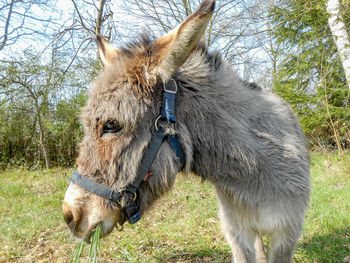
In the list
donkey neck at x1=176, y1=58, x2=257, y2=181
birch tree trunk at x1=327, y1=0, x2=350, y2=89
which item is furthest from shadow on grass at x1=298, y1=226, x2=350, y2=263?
birch tree trunk at x1=327, y1=0, x2=350, y2=89

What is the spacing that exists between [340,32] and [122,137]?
684 cm

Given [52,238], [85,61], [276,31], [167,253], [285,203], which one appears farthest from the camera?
[276,31]

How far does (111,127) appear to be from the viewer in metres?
1.56

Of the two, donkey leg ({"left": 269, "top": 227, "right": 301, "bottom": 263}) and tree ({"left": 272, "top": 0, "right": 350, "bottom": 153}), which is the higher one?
tree ({"left": 272, "top": 0, "right": 350, "bottom": 153})

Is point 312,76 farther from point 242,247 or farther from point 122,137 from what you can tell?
point 122,137

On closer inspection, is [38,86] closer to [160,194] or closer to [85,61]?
[85,61]

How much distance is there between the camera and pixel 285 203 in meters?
2.03

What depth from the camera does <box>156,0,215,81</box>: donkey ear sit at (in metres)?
1.37

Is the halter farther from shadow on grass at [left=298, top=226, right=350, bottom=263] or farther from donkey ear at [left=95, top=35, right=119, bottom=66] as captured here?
shadow on grass at [left=298, top=226, right=350, bottom=263]

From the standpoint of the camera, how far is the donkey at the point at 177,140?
5.09 ft

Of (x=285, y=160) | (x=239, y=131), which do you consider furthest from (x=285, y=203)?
(x=239, y=131)

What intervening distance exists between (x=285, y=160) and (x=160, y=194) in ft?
3.46

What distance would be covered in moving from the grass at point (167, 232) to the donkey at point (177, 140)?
1.33 ft

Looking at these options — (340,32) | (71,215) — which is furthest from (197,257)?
(340,32)
